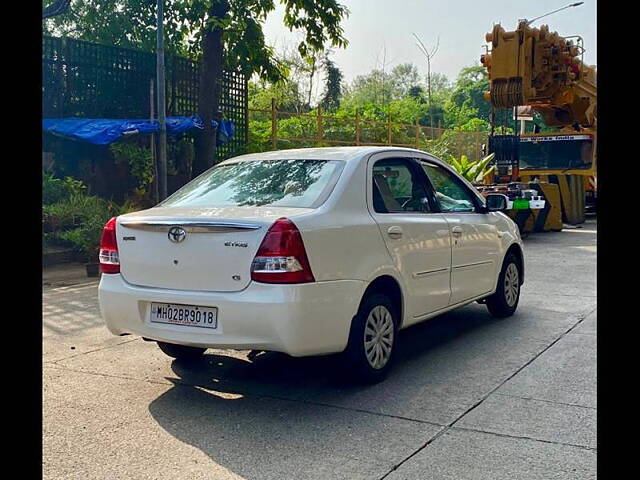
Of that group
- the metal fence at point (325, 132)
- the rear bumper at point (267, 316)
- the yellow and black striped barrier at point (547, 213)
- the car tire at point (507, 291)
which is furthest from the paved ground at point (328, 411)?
the metal fence at point (325, 132)

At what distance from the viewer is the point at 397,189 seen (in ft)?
18.7

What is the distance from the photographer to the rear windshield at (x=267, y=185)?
4.94 metres

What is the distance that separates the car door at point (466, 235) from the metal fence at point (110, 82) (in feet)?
34.0

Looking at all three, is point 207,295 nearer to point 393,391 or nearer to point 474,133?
point 393,391

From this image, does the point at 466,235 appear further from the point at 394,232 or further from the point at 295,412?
the point at 295,412

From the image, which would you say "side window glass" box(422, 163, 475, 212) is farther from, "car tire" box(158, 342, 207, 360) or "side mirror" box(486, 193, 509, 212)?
"car tire" box(158, 342, 207, 360)

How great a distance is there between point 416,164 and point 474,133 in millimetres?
25435

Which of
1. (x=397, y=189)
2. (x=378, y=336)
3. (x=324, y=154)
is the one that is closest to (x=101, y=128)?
(x=324, y=154)

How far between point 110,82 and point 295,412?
42.9 feet

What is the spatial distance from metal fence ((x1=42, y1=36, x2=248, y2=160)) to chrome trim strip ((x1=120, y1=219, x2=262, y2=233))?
10.6 metres

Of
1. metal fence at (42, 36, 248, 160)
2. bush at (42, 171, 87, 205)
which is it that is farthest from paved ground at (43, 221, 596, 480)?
metal fence at (42, 36, 248, 160)

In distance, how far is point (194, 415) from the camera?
175 inches
